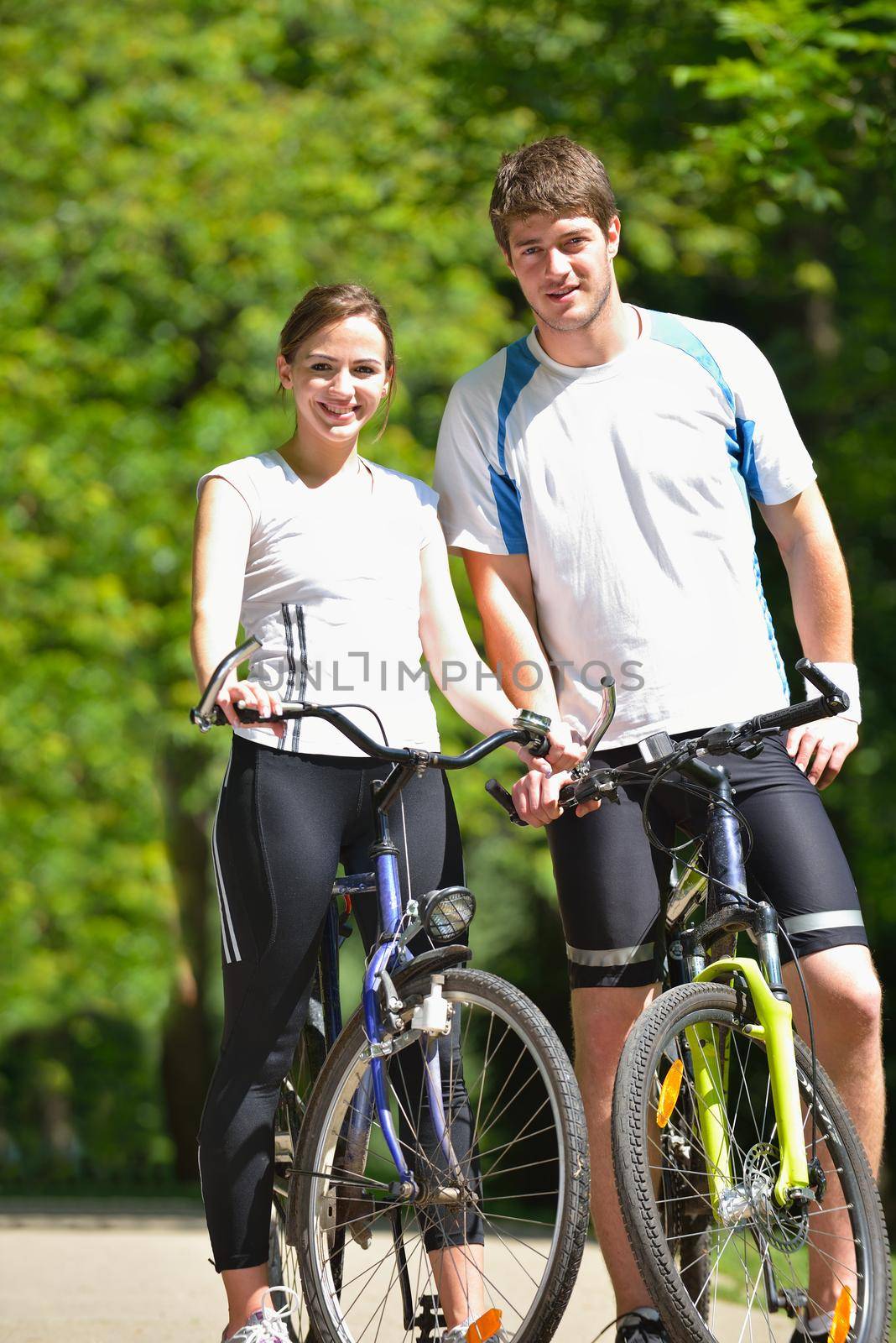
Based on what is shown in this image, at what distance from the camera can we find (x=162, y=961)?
14.9m

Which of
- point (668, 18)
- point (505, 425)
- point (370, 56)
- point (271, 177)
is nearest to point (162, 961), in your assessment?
point (271, 177)

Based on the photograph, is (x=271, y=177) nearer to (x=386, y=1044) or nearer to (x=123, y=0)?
(x=123, y=0)

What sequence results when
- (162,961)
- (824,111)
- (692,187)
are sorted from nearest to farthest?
(824,111)
(692,187)
(162,961)

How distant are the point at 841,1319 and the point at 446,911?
3.29 ft

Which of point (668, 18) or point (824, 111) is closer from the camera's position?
point (824, 111)

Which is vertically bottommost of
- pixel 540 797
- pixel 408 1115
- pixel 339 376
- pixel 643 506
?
pixel 408 1115

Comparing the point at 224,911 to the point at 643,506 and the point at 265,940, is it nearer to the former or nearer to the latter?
the point at 265,940

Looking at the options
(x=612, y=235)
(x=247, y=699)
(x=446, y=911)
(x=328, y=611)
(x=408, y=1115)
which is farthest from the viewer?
(x=612, y=235)

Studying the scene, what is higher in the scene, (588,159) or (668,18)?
(668,18)

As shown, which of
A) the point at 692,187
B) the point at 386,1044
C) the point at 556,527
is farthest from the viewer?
the point at 692,187

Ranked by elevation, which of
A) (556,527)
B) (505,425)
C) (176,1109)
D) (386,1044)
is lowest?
(176,1109)

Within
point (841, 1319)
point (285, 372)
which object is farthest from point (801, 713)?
point (285, 372)

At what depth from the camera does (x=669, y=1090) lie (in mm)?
3053

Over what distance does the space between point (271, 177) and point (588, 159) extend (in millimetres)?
9111
